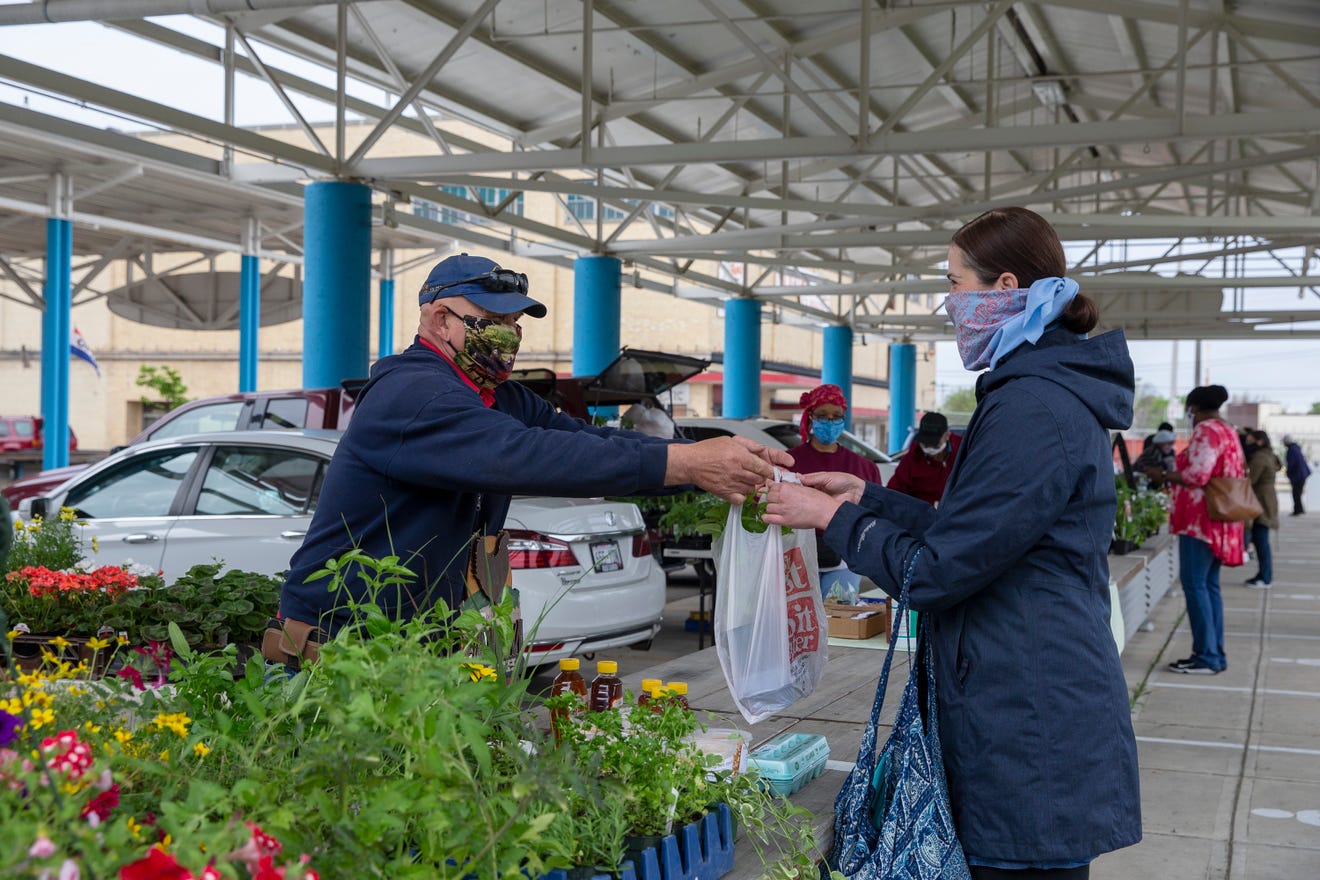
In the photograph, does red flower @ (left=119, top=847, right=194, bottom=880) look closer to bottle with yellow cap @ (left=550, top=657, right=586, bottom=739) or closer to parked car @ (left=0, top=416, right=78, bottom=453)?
bottle with yellow cap @ (left=550, top=657, right=586, bottom=739)

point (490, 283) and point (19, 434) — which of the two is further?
point (19, 434)

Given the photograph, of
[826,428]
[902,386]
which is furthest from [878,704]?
[902,386]

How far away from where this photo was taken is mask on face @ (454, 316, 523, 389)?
2.89 m

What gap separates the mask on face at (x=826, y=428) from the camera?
7.89 metres

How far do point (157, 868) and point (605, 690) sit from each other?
5.15 feet

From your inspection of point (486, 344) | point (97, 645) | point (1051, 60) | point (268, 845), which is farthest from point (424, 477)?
point (1051, 60)

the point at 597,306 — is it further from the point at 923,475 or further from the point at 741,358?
the point at 923,475

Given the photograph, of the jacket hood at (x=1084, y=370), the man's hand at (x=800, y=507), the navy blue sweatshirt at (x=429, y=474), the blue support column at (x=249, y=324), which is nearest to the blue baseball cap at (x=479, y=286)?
the navy blue sweatshirt at (x=429, y=474)

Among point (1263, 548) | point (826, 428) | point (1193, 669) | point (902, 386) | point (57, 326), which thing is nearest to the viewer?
point (826, 428)

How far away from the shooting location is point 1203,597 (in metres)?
8.95

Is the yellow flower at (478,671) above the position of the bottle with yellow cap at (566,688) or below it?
above

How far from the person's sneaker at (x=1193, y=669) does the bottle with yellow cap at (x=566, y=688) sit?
25.5ft

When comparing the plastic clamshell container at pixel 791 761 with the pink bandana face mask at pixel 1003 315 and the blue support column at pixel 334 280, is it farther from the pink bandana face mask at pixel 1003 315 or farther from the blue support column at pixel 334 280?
the blue support column at pixel 334 280

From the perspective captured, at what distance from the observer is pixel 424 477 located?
262 cm
